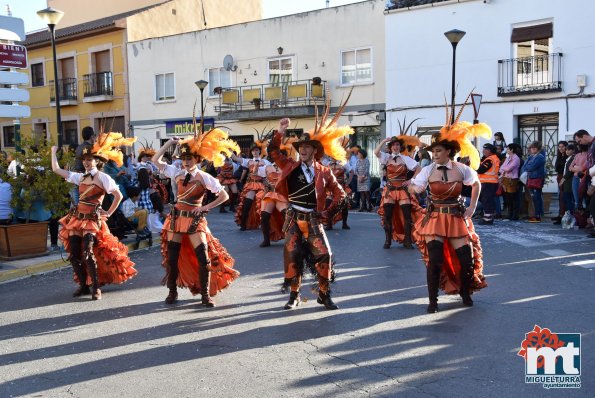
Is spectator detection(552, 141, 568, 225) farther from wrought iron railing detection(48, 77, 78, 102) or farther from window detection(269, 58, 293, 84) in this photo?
wrought iron railing detection(48, 77, 78, 102)

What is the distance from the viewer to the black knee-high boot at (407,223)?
11.0 m

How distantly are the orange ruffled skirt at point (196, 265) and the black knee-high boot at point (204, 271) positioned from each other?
0.34 feet

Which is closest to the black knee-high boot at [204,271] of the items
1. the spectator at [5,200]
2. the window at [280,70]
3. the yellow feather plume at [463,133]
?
the yellow feather plume at [463,133]

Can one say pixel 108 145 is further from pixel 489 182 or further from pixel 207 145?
pixel 489 182

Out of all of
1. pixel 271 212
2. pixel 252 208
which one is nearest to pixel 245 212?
pixel 252 208

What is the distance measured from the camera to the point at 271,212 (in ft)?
39.3

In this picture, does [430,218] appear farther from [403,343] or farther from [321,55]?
[321,55]

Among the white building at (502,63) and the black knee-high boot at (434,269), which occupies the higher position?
the white building at (502,63)

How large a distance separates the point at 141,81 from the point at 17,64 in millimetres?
21254

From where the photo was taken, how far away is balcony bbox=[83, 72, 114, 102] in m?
32.3

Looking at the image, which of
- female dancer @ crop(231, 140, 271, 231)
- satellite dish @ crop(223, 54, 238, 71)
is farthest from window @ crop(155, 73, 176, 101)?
female dancer @ crop(231, 140, 271, 231)

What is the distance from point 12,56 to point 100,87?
22.8 metres

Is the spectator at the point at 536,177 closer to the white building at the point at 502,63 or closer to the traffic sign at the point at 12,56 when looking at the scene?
the white building at the point at 502,63

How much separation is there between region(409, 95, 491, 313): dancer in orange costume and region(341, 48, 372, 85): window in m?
17.6
